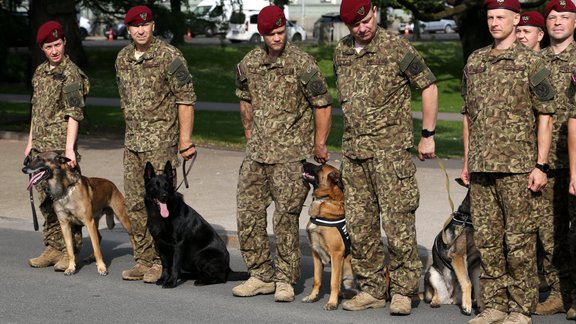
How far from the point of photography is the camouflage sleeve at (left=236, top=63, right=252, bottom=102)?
8031 millimetres

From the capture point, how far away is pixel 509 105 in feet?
22.4

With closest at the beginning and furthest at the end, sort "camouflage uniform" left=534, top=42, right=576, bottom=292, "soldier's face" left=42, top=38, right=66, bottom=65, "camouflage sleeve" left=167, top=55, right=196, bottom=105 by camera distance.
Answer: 1. "camouflage uniform" left=534, top=42, right=576, bottom=292
2. "camouflage sleeve" left=167, top=55, right=196, bottom=105
3. "soldier's face" left=42, top=38, right=66, bottom=65

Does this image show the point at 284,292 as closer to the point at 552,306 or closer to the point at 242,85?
the point at 242,85

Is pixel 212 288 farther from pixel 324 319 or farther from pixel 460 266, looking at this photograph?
pixel 460 266

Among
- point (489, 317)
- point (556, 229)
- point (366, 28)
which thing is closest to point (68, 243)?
point (366, 28)

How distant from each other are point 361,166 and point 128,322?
78.1 inches

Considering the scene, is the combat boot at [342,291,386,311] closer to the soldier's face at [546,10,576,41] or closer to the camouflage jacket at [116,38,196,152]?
the camouflage jacket at [116,38,196,152]

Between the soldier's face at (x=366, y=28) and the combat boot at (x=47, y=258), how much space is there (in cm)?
373

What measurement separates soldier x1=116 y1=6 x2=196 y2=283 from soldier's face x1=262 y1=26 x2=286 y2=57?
0.99 m

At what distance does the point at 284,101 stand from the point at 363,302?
5.20 ft

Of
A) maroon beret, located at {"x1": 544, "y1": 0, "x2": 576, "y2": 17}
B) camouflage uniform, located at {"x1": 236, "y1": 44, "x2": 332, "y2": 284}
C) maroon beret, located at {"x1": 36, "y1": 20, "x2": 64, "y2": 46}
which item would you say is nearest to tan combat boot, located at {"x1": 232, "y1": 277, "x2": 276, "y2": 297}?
camouflage uniform, located at {"x1": 236, "y1": 44, "x2": 332, "y2": 284}

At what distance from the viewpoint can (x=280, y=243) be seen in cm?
798

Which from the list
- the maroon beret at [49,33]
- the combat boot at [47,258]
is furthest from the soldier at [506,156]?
the combat boot at [47,258]

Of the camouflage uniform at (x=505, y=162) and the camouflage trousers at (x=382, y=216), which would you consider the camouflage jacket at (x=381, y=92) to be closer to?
the camouflage trousers at (x=382, y=216)
